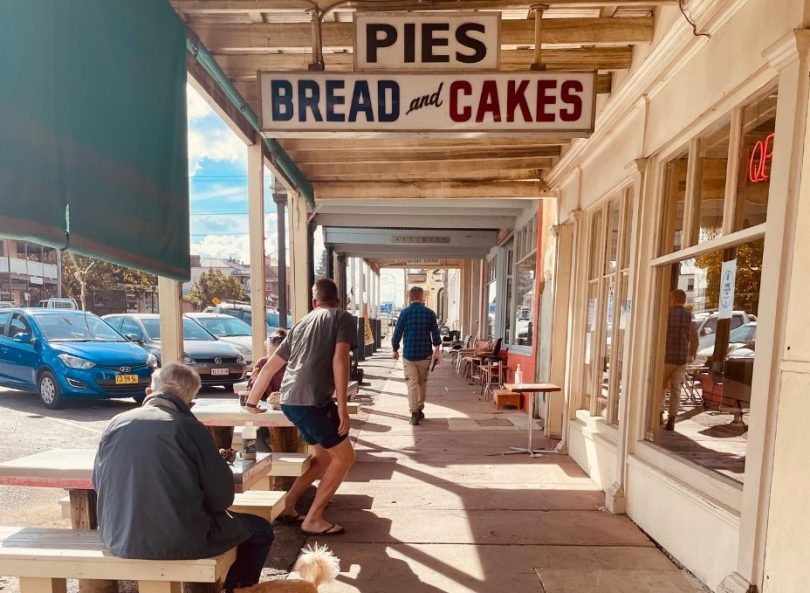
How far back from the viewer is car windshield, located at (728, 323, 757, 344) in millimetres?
2680

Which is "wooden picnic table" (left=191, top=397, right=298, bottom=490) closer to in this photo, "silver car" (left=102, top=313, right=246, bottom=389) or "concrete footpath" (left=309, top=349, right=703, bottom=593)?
"concrete footpath" (left=309, top=349, right=703, bottom=593)

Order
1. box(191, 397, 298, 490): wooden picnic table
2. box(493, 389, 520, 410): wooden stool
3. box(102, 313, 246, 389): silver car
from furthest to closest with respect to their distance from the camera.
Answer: box(102, 313, 246, 389): silver car < box(493, 389, 520, 410): wooden stool < box(191, 397, 298, 490): wooden picnic table

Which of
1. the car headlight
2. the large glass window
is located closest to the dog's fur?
the large glass window

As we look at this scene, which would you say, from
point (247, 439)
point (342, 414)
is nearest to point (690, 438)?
point (342, 414)

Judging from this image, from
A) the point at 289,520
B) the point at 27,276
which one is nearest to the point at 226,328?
the point at 289,520

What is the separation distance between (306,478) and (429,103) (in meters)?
2.74

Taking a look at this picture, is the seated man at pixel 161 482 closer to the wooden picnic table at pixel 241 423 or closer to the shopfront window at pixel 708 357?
the wooden picnic table at pixel 241 423

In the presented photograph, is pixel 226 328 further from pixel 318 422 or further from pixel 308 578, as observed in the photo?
pixel 308 578

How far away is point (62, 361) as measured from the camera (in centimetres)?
739

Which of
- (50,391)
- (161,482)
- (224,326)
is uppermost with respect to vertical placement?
(161,482)

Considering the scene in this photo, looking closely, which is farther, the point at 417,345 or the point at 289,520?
the point at 417,345

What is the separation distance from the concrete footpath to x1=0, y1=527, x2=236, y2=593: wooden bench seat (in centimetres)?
98

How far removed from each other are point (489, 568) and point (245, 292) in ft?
152

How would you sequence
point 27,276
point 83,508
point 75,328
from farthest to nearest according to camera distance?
point 27,276 → point 75,328 → point 83,508
